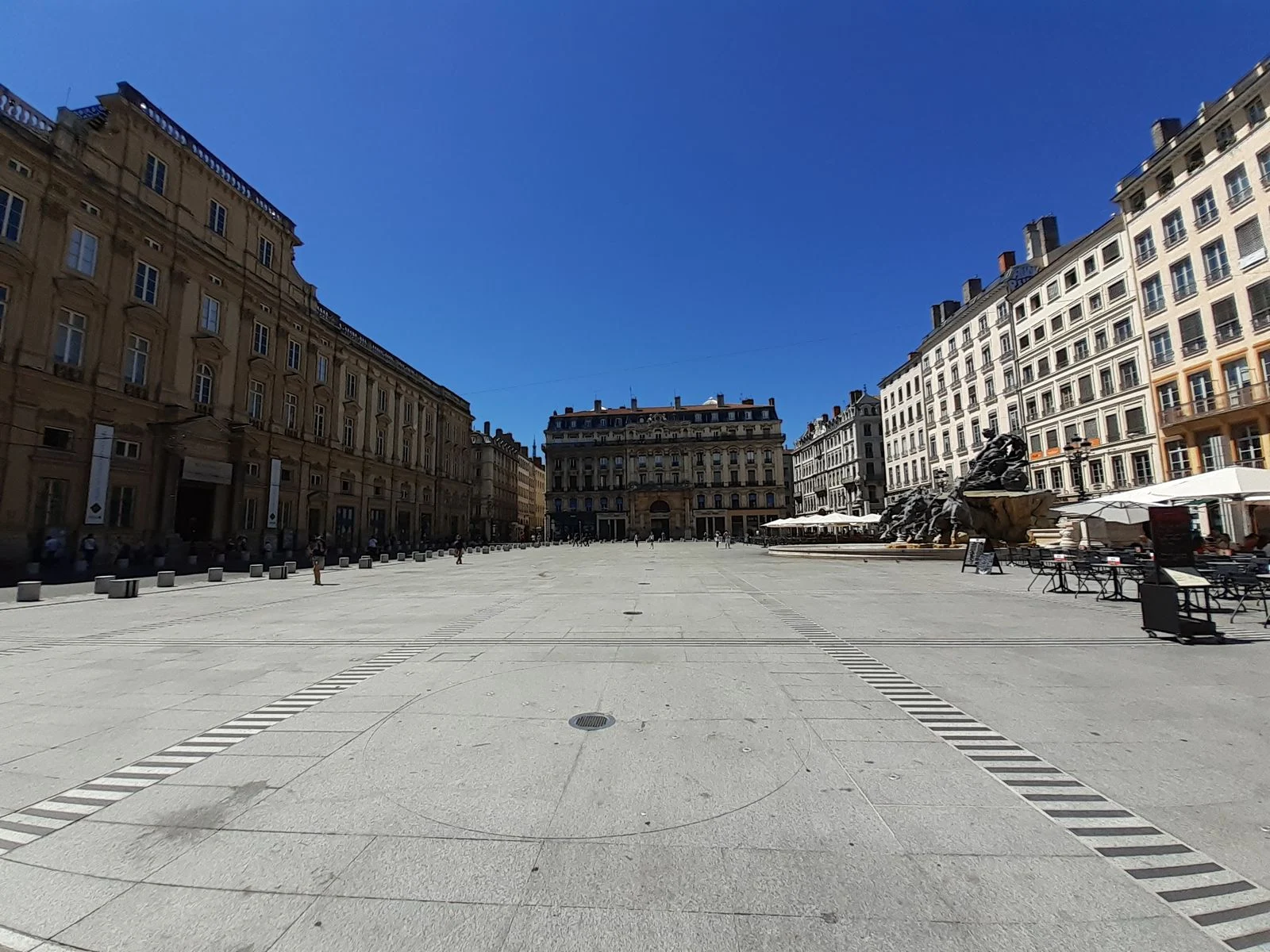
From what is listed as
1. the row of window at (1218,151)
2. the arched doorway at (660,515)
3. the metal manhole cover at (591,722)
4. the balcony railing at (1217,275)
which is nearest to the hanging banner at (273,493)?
the metal manhole cover at (591,722)

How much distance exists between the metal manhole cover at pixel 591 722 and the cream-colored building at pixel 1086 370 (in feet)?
107

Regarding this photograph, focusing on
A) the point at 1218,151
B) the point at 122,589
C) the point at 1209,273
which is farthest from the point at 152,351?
the point at 1218,151

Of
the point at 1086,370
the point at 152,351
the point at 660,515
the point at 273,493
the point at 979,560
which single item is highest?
the point at 1086,370

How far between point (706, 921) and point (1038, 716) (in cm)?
445

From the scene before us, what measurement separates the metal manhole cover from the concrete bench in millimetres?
17153

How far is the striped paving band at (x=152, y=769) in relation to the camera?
3.56m

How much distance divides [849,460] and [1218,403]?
5392cm

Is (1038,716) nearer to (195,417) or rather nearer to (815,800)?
(815,800)

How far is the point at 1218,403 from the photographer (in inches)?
1103

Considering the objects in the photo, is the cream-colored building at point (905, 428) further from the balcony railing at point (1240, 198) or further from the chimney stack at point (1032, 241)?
the balcony railing at point (1240, 198)

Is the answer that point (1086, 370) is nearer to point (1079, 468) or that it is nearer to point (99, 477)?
point (1079, 468)

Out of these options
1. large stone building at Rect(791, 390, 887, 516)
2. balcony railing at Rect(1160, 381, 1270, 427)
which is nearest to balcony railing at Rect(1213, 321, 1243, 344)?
balcony railing at Rect(1160, 381, 1270, 427)

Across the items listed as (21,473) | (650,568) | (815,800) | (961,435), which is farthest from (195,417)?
(961,435)

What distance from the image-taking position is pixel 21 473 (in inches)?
832
